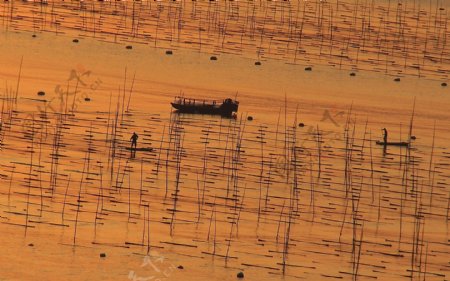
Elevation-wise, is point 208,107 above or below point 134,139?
above

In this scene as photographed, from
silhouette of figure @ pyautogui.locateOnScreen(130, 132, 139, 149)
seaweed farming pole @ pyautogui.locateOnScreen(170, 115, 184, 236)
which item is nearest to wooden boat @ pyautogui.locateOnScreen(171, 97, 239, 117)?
seaweed farming pole @ pyautogui.locateOnScreen(170, 115, 184, 236)

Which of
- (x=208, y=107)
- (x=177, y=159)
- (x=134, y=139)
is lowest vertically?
(x=177, y=159)

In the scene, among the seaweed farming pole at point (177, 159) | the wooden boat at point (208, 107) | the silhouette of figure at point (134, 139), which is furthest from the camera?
the wooden boat at point (208, 107)

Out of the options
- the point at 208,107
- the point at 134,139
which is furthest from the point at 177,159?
the point at 208,107

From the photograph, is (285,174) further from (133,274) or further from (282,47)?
(282,47)

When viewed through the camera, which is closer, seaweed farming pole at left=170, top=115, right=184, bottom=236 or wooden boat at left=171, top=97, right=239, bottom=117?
seaweed farming pole at left=170, top=115, right=184, bottom=236

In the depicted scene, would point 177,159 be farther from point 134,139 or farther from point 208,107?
point 208,107

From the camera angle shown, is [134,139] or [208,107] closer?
[134,139]

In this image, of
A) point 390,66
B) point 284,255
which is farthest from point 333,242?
point 390,66

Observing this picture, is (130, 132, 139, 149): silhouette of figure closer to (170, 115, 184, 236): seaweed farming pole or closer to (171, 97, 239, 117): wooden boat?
(170, 115, 184, 236): seaweed farming pole

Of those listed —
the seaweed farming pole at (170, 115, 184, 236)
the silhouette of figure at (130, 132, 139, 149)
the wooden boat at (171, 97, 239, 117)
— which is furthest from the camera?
the wooden boat at (171, 97, 239, 117)

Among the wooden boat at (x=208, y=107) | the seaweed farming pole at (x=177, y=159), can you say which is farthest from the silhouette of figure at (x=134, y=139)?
the wooden boat at (x=208, y=107)

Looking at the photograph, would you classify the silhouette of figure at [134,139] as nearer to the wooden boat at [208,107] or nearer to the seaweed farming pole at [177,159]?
the seaweed farming pole at [177,159]
